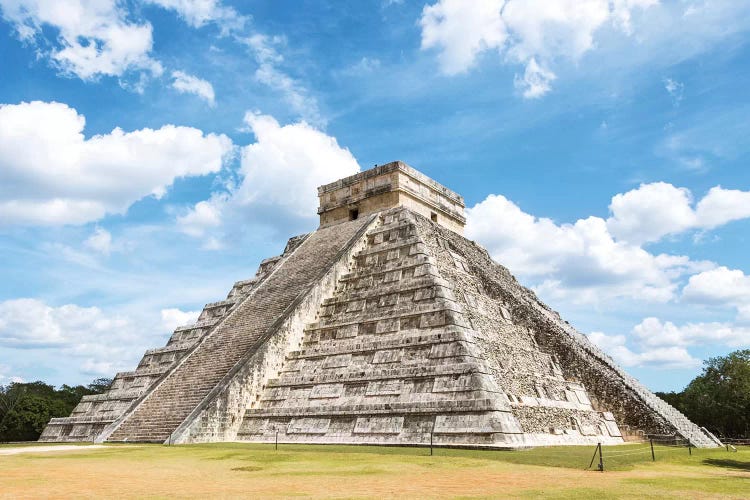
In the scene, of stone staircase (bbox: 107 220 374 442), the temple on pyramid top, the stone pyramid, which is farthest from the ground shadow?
the temple on pyramid top

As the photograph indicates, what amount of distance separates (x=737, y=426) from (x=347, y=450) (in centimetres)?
2794

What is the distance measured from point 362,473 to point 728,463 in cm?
763

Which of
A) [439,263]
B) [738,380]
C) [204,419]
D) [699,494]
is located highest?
[439,263]

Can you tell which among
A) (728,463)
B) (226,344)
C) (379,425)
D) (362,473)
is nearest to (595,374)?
(728,463)

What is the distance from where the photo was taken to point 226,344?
704 inches

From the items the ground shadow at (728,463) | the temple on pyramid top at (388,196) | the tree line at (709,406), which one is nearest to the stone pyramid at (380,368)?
the temple on pyramid top at (388,196)

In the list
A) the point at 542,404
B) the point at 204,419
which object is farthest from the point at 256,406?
the point at 542,404

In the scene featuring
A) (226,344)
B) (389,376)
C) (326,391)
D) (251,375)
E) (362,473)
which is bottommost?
(362,473)

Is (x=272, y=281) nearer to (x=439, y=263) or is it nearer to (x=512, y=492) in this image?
(x=439, y=263)

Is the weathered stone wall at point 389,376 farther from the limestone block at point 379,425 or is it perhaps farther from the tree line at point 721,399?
the tree line at point 721,399

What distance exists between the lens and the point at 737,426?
3156 centimetres

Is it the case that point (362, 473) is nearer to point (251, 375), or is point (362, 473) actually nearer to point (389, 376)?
A: point (389, 376)

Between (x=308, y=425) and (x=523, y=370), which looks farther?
(x=523, y=370)

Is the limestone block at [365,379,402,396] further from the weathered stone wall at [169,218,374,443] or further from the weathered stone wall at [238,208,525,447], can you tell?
the weathered stone wall at [169,218,374,443]
